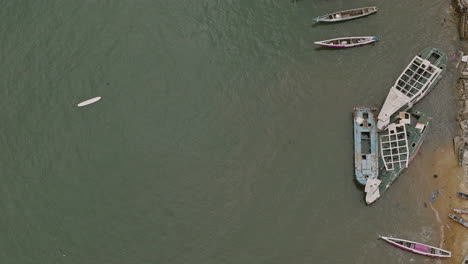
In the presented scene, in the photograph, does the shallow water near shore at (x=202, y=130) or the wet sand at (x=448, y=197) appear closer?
the wet sand at (x=448, y=197)

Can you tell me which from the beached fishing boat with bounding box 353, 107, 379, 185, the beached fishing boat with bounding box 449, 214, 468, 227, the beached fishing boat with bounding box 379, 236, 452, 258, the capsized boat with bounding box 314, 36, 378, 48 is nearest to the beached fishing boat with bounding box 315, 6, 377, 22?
the capsized boat with bounding box 314, 36, 378, 48

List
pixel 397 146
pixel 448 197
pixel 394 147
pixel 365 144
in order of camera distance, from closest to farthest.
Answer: pixel 448 197 → pixel 397 146 → pixel 394 147 → pixel 365 144

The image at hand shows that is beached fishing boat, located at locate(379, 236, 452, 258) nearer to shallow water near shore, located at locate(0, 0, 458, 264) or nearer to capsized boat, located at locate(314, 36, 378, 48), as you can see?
shallow water near shore, located at locate(0, 0, 458, 264)

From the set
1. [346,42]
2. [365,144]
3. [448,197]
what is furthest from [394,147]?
[346,42]

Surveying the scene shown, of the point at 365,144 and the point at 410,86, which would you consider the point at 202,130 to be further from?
the point at 410,86

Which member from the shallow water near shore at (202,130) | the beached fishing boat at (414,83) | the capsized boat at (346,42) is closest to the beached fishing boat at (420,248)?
the shallow water near shore at (202,130)

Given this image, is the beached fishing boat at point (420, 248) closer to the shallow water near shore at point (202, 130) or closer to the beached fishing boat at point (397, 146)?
the shallow water near shore at point (202, 130)
